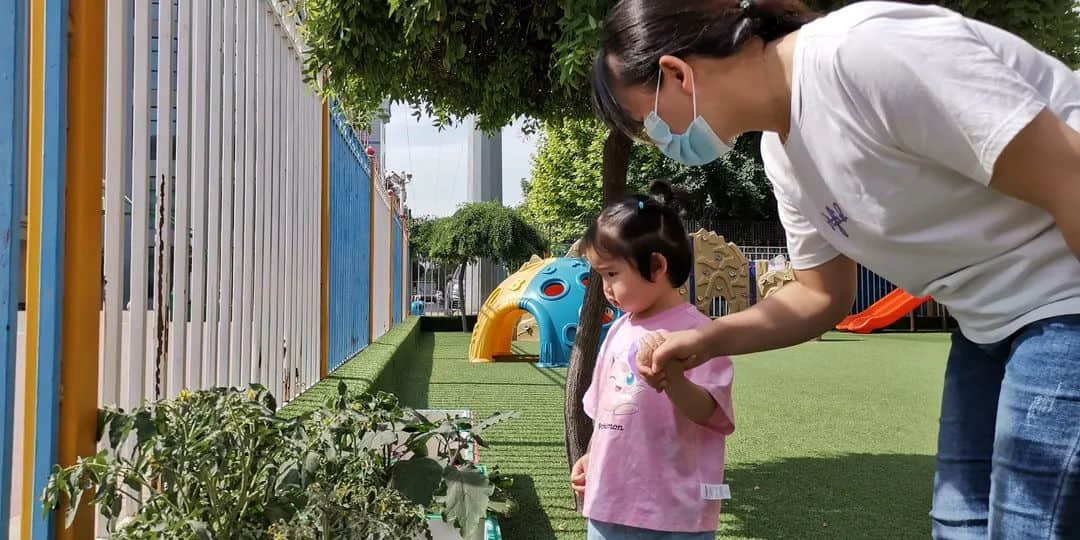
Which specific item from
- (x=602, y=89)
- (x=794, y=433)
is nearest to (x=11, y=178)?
(x=602, y=89)

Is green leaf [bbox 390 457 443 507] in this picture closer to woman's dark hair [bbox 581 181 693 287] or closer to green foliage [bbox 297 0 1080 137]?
woman's dark hair [bbox 581 181 693 287]

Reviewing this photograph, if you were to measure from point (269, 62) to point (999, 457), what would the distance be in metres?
3.65

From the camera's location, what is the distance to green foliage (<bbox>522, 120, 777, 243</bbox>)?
990 inches

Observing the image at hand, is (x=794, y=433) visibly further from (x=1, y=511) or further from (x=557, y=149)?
(x=557, y=149)

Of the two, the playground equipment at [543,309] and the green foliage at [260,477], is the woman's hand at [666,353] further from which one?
the playground equipment at [543,309]

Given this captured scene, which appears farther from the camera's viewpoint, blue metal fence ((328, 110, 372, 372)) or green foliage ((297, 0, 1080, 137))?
blue metal fence ((328, 110, 372, 372))

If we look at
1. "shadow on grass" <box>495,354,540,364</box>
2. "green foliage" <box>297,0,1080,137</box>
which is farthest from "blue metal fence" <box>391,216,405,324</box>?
"green foliage" <box>297,0,1080,137</box>

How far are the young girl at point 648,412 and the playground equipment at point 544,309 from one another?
842 cm

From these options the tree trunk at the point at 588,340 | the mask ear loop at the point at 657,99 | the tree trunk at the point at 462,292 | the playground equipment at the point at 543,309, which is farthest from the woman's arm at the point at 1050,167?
the tree trunk at the point at 462,292

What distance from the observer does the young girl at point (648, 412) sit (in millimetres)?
2037

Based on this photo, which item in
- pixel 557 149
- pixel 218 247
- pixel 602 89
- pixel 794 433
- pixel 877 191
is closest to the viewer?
pixel 877 191

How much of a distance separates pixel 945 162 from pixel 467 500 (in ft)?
3.90

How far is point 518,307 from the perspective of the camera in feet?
38.1

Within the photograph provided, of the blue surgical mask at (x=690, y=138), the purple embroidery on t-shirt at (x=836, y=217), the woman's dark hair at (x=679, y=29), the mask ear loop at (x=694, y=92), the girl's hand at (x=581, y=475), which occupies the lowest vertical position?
the girl's hand at (x=581, y=475)
